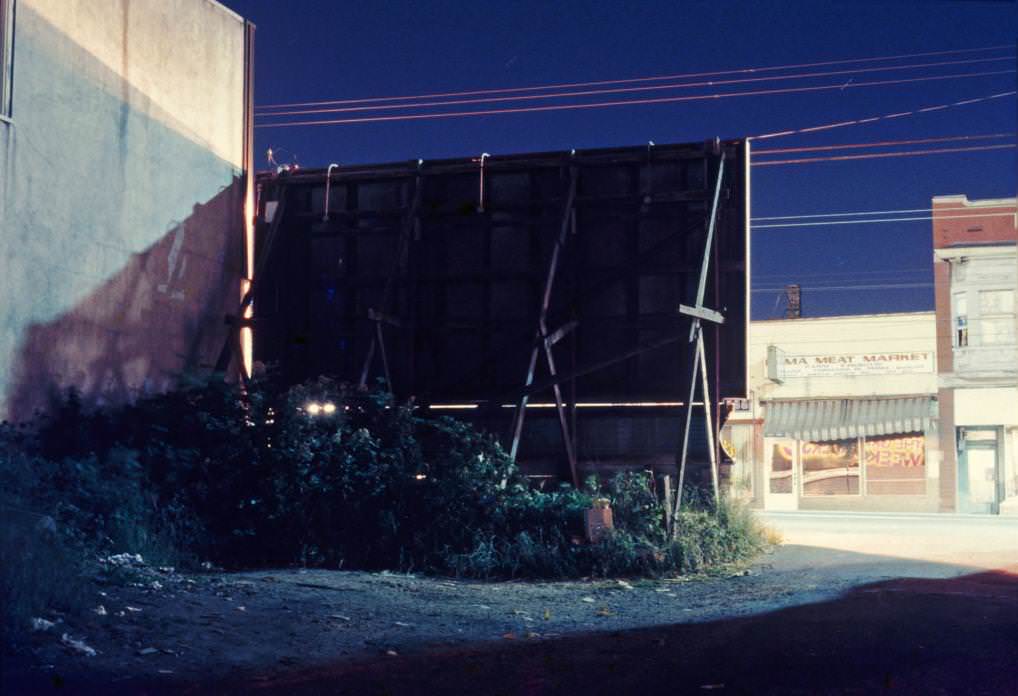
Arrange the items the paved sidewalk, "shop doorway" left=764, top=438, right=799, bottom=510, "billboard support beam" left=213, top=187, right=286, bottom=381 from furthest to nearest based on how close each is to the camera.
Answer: "shop doorway" left=764, top=438, right=799, bottom=510 → "billboard support beam" left=213, top=187, right=286, bottom=381 → the paved sidewalk

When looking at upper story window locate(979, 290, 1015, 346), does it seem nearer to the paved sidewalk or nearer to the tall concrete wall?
the paved sidewalk

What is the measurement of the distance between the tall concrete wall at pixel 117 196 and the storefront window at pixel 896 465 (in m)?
25.9

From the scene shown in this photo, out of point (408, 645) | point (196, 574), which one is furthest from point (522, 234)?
point (408, 645)

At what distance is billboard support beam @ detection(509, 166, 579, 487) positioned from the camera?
13711 millimetres

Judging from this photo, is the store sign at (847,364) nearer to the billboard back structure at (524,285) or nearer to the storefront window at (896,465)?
the storefront window at (896,465)

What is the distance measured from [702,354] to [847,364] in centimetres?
2447

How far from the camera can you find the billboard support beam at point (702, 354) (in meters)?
13.1

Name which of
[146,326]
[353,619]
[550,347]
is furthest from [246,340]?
[353,619]

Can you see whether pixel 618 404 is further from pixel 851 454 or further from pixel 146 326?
pixel 851 454

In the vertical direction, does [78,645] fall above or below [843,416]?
below

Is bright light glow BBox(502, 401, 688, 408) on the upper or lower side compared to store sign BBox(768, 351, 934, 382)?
lower

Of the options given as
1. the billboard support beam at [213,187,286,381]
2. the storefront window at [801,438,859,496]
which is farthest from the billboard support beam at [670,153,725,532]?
the storefront window at [801,438,859,496]

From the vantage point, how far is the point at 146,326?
13477 millimetres

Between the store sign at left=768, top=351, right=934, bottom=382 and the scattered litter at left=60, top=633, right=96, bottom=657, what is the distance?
3246 cm
